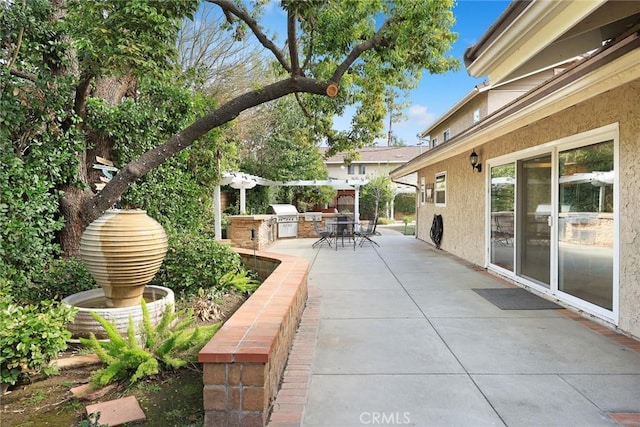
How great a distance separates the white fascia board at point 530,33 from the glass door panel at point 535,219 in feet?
13.1

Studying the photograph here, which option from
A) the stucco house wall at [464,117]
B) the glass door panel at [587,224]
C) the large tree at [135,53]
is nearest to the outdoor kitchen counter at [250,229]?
the large tree at [135,53]

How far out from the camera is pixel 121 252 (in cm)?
Answer: 415

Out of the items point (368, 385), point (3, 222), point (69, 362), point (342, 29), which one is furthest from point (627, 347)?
point (3, 222)

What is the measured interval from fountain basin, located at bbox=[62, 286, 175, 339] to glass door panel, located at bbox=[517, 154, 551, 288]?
5155 mm

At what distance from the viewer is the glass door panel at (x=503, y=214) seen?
690cm

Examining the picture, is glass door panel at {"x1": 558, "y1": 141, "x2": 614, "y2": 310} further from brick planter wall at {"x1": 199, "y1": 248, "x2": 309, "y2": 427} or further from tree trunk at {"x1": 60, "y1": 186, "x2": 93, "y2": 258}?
tree trunk at {"x1": 60, "y1": 186, "x2": 93, "y2": 258}

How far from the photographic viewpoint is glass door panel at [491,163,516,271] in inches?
272

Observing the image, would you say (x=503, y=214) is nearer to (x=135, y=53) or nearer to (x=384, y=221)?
(x=135, y=53)

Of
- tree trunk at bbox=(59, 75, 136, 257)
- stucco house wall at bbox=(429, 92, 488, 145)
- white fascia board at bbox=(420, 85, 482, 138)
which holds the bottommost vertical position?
tree trunk at bbox=(59, 75, 136, 257)

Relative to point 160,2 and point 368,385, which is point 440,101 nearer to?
point 160,2

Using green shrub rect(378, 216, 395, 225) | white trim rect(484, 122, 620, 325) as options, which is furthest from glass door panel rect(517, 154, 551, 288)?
green shrub rect(378, 216, 395, 225)

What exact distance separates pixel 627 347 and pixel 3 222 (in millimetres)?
6413

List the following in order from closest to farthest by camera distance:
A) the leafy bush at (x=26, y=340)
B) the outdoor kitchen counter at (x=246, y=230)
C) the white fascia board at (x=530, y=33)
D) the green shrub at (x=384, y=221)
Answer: the white fascia board at (x=530, y=33) < the leafy bush at (x=26, y=340) < the outdoor kitchen counter at (x=246, y=230) < the green shrub at (x=384, y=221)

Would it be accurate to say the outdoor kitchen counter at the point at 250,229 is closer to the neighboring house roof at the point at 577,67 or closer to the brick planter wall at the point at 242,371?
the neighboring house roof at the point at 577,67
